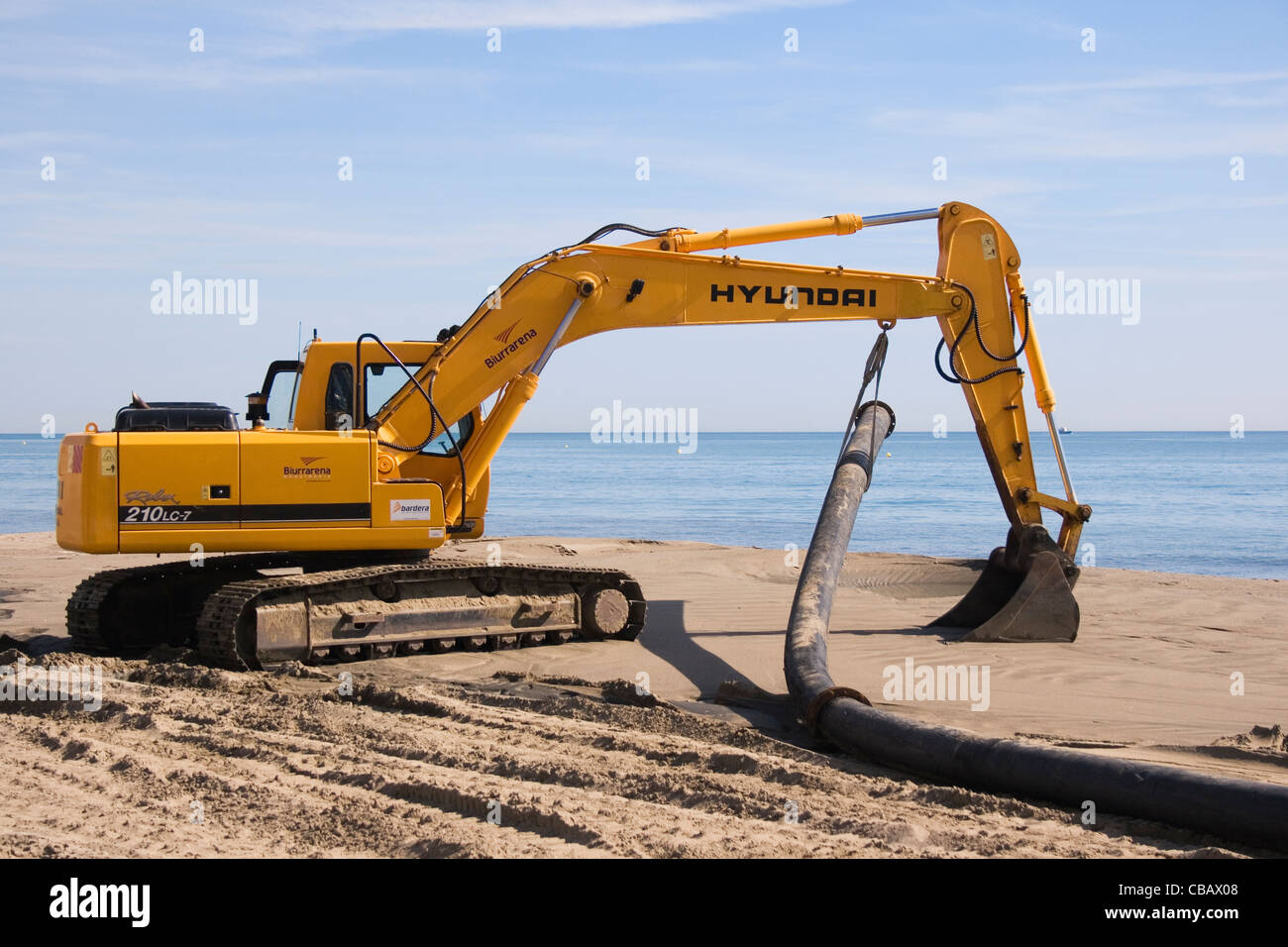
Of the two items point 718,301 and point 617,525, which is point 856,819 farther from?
point 617,525

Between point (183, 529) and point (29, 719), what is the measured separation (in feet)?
6.65

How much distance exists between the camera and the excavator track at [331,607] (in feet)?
31.5

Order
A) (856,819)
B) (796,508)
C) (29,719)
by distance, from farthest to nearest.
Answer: (796,508), (29,719), (856,819)

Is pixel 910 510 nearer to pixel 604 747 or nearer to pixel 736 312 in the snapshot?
pixel 736 312

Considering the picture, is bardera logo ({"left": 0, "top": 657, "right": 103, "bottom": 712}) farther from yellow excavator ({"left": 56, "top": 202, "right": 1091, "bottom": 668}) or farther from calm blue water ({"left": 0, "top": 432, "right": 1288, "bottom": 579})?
calm blue water ({"left": 0, "top": 432, "right": 1288, "bottom": 579})

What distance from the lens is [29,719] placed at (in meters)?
7.91

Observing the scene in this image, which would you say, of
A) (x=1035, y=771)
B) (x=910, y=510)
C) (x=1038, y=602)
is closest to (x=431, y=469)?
(x=1038, y=602)

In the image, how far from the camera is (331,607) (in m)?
10.0

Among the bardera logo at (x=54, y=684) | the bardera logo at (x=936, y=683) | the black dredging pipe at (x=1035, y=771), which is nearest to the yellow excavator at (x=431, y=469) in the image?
the bardera logo at (x=54, y=684)
